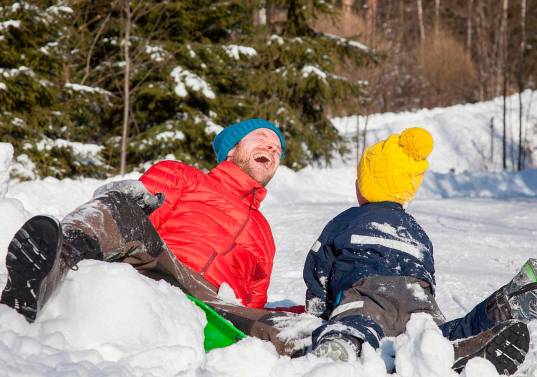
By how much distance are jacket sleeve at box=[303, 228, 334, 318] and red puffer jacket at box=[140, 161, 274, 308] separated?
0.29 metres

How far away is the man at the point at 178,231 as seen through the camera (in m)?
1.91

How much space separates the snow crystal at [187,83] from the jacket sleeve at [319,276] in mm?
9179

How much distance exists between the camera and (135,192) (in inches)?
94.7

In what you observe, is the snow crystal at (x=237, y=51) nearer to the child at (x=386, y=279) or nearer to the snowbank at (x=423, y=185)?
the snowbank at (x=423, y=185)

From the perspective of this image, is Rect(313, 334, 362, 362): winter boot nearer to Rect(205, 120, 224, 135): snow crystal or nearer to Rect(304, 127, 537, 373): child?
Rect(304, 127, 537, 373): child

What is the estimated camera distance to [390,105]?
24.9 metres

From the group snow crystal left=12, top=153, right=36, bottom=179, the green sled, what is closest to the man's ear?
the green sled

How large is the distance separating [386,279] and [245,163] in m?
0.98

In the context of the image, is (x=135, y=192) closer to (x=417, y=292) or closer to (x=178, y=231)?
(x=178, y=231)

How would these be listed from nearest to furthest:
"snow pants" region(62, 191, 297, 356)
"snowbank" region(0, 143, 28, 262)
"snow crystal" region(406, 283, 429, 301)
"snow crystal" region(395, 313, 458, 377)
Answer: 1. "snow crystal" region(395, 313, 458, 377)
2. "snow pants" region(62, 191, 297, 356)
3. "snow crystal" region(406, 283, 429, 301)
4. "snowbank" region(0, 143, 28, 262)

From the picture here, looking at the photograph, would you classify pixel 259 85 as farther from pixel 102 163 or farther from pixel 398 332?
pixel 398 332

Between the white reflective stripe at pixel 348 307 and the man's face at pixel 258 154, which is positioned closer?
the white reflective stripe at pixel 348 307

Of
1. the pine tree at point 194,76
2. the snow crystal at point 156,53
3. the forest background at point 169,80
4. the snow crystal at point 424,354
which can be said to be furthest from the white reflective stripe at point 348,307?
the snow crystal at point 156,53

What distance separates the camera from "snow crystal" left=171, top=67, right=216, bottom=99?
11.9 meters
